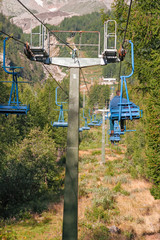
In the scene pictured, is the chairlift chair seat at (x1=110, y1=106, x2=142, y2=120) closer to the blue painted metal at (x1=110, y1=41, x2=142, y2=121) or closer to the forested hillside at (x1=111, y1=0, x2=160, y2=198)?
the blue painted metal at (x1=110, y1=41, x2=142, y2=121)

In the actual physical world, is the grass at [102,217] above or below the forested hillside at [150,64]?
below

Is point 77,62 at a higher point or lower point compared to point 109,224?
higher

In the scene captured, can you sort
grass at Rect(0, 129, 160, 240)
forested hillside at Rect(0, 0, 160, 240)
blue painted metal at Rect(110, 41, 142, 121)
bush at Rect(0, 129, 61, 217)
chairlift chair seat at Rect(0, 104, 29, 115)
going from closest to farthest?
chairlift chair seat at Rect(0, 104, 29, 115)
blue painted metal at Rect(110, 41, 142, 121)
forested hillside at Rect(0, 0, 160, 240)
grass at Rect(0, 129, 160, 240)
bush at Rect(0, 129, 61, 217)

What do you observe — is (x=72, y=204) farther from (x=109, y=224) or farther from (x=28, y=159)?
(x=28, y=159)

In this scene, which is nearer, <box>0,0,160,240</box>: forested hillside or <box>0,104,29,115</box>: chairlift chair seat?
<box>0,104,29,115</box>: chairlift chair seat

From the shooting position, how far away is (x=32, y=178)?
764 inches

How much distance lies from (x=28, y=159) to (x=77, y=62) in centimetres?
1505

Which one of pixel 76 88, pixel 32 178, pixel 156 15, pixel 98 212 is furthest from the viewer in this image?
pixel 32 178

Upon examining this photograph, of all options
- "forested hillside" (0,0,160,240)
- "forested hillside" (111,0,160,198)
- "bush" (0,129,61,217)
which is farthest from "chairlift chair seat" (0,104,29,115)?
"bush" (0,129,61,217)

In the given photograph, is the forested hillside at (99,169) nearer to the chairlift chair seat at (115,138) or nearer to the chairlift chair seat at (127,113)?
the chairlift chair seat at (115,138)

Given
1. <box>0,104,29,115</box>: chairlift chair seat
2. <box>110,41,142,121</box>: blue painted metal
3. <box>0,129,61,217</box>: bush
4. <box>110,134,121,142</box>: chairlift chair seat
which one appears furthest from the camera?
<box>0,129,61,217</box>: bush


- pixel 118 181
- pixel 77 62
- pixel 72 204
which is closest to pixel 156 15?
pixel 77 62

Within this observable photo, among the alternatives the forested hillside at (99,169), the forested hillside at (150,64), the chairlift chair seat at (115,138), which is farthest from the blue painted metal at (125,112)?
the chairlift chair seat at (115,138)

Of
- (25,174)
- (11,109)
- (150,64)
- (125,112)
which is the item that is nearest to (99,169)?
(25,174)
